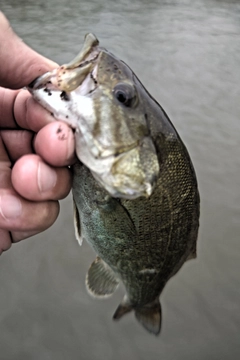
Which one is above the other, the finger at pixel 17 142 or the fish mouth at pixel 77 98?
the fish mouth at pixel 77 98

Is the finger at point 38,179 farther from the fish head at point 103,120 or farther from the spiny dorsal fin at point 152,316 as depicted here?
the spiny dorsal fin at point 152,316

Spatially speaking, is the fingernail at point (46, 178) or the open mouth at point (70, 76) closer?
the open mouth at point (70, 76)

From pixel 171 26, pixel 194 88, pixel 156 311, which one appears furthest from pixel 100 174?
pixel 171 26

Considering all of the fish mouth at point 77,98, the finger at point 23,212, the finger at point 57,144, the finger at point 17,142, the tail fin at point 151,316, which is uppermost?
the fish mouth at point 77,98

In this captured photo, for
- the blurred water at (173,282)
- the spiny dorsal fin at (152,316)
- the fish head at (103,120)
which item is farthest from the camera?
the blurred water at (173,282)

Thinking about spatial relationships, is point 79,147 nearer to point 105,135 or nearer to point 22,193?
point 105,135

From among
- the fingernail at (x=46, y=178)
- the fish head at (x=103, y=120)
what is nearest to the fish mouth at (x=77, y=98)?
the fish head at (x=103, y=120)
